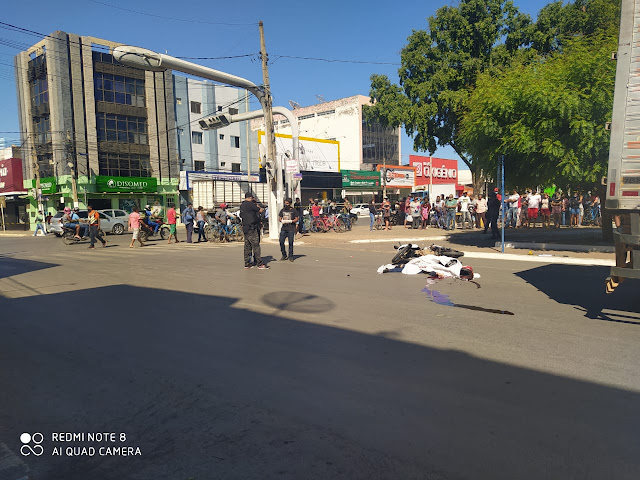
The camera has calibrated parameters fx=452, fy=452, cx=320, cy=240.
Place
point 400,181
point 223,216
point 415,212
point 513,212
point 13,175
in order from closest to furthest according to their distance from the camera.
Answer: point 223,216, point 513,212, point 415,212, point 13,175, point 400,181

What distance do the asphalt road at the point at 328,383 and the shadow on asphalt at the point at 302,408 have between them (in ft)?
0.05

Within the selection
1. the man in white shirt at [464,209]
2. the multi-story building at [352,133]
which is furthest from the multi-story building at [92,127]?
the man in white shirt at [464,209]

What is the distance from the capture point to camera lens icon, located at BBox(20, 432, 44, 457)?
304cm

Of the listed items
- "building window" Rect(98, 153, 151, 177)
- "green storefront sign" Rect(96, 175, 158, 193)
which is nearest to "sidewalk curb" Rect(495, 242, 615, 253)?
"green storefront sign" Rect(96, 175, 158, 193)

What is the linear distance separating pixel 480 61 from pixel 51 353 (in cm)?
2789

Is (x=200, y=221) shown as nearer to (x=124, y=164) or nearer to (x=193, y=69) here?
(x=193, y=69)

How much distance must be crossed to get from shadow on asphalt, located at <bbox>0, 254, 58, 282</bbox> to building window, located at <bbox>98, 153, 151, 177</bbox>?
2640 cm

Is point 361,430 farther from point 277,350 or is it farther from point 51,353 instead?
point 51,353

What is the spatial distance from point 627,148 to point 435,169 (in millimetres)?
58941

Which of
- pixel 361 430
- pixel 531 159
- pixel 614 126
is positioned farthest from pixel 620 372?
pixel 531 159

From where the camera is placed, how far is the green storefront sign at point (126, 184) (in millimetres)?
37594

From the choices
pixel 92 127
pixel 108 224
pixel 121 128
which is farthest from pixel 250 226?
pixel 121 128

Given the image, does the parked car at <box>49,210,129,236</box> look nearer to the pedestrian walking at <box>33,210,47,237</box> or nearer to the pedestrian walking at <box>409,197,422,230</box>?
the pedestrian walking at <box>33,210,47,237</box>

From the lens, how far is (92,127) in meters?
38.0
